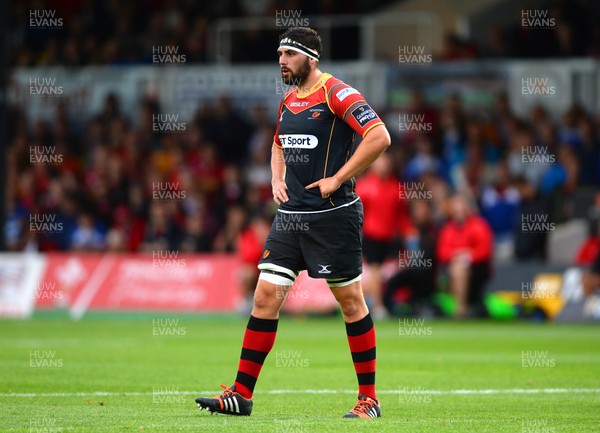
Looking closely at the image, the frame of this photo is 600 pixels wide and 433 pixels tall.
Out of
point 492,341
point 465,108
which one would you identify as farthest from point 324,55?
point 492,341

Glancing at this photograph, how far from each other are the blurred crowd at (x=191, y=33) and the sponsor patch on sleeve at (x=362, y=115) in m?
17.2

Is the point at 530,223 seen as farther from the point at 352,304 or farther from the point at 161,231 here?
the point at 352,304

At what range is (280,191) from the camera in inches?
353

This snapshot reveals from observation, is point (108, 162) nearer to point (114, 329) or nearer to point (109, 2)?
point (109, 2)

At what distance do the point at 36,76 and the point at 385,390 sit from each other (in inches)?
779

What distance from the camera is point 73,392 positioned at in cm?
1005

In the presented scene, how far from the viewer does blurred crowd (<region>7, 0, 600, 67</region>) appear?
25203 mm

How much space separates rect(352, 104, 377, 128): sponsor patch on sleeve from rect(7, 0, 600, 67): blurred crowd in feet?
56.3

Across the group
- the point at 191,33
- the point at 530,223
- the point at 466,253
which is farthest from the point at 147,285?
the point at 191,33

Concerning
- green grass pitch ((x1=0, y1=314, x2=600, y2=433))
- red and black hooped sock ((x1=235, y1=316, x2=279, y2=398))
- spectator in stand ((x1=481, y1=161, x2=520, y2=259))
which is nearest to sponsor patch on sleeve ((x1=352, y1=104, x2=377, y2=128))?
red and black hooped sock ((x1=235, y1=316, x2=279, y2=398))

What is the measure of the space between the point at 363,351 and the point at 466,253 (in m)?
12.7

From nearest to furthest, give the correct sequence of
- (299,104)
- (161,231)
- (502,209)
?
1. (299,104)
2. (502,209)
3. (161,231)

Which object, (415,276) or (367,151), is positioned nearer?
(367,151)

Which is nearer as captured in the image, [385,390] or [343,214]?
[343,214]
